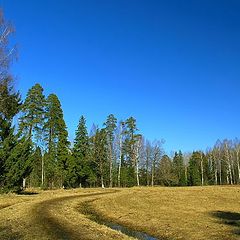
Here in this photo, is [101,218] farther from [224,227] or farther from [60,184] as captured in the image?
[60,184]

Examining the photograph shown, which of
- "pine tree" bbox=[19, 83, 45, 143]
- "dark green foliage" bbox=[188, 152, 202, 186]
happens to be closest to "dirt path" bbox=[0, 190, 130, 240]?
"pine tree" bbox=[19, 83, 45, 143]

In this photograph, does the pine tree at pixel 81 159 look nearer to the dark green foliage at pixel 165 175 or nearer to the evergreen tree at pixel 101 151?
the evergreen tree at pixel 101 151

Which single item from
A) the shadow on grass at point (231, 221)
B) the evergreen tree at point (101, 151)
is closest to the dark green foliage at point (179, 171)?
the evergreen tree at point (101, 151)

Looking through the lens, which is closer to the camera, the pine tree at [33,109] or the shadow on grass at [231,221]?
the shadow on grass at [231,221]

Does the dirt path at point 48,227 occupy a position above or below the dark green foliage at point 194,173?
below

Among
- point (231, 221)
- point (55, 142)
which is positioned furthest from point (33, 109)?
point (231, 221)

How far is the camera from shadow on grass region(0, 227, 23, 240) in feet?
46.8

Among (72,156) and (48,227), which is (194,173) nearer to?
(72,156)

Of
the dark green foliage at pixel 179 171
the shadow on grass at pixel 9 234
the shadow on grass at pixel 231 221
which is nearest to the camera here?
the shadow on grass at pixel 9 234

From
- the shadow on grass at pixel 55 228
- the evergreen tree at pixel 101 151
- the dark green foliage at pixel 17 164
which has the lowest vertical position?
the shadow on grass at pixel 55 228

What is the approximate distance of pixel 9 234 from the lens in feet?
49.2

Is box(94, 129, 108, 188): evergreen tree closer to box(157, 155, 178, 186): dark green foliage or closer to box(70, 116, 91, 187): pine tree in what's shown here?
box(70, 116, 91, 187): pine tree

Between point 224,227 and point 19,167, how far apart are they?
26.5 m

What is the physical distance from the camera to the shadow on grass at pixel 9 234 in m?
14.3
